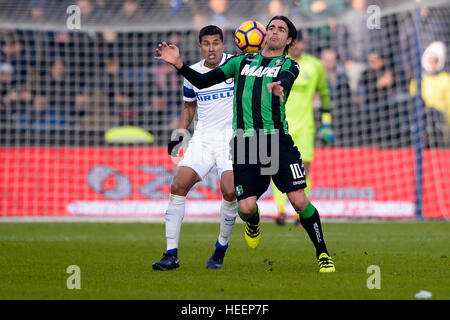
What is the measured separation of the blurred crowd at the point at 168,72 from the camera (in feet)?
50.4

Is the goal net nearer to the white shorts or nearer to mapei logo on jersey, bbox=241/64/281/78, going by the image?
the white shorts

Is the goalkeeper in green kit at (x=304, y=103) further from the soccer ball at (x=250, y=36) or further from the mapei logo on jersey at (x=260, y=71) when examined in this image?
the mapei logo on jersey at (x=260, y=71)

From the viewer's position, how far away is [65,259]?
7.79 m

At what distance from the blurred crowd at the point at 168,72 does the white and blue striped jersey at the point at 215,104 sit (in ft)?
25.7

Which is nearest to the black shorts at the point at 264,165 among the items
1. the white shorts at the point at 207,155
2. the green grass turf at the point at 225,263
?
the white shorts at the point at 207,155

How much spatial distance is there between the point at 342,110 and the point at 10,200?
21.3 feet

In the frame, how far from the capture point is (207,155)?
7.52 m

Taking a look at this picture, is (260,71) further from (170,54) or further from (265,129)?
(170,54)

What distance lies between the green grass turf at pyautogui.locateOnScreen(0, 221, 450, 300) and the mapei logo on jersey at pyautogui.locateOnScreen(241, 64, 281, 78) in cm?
162

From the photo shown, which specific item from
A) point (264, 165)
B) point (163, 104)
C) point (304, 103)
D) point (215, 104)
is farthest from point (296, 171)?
point (163, 104)

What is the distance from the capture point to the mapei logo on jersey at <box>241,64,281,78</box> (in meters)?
6.72
